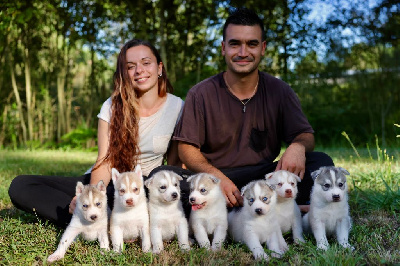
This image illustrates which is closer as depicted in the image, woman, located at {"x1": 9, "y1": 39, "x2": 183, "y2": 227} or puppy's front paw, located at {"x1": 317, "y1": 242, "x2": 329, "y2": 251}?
puppy's front paw, located at {"x1": 317, "y1": 242, "x2": 329, "y2": 251}

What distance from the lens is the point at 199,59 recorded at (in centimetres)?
1109

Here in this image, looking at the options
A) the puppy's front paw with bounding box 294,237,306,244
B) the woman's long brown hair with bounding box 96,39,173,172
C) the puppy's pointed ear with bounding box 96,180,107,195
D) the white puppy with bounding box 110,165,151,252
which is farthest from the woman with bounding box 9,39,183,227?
the puppy's front paw with bounding box 294,237,306,244

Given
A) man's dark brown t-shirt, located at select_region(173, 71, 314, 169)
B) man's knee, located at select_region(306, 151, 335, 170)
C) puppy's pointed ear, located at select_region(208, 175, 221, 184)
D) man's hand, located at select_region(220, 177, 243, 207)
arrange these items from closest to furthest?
puppy's pointed ear, located at select_region(208, 175, 221, 184) < man's hand, located at select_region(220, 177, 243, 207) < man's knee, located at select_region(306, 151, 335, 170) < man's dark brown t-shirt, located at select_region(173, 71, 314, 169)

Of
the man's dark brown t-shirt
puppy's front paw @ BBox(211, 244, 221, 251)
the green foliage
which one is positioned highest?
the man's dark brown t-shirt

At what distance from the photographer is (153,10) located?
10.7m

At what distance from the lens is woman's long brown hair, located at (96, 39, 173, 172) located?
432 cm

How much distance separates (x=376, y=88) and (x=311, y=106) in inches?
69.0

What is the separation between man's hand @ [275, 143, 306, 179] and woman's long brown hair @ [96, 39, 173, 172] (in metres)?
1.47

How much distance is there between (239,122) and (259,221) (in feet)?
4.15

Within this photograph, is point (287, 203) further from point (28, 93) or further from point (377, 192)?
point (28, 93)

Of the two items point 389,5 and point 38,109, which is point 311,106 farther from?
point 38,109

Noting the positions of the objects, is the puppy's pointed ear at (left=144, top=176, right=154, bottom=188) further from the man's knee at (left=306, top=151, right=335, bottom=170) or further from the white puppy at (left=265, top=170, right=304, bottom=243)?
the man's knee at (left=306, top=151, right=335, bottom=170)

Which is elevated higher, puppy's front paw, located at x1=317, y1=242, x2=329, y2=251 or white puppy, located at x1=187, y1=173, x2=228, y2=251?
white puppy, located at x1=187, y1=173, x2=228, y2=251

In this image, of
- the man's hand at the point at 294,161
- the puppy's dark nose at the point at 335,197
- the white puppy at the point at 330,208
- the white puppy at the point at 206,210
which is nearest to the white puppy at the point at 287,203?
the white puppy at the point at 330,208
